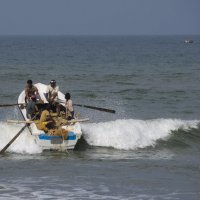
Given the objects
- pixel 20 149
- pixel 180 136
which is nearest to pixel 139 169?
pixel 20 149

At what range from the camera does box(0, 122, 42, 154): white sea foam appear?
21536mm

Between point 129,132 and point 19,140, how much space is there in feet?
13.7

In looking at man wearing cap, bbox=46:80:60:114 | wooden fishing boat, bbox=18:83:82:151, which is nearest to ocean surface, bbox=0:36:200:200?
wooden fishing boat, bbox=18:83:82:151

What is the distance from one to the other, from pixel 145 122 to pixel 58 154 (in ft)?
19.9

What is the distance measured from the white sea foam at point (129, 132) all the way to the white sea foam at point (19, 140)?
7.74ft

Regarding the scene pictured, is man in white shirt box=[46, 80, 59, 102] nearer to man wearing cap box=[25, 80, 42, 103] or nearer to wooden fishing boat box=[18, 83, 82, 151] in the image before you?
man wearing cap box=[25, 80, 42, 103]

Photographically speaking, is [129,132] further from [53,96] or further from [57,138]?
[57,138]

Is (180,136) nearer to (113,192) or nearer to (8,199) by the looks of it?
(113,192)

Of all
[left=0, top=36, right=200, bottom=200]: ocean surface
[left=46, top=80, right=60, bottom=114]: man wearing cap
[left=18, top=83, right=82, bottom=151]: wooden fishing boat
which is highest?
[left=46, top=80, right=60, bottom=114]: man wearing cap

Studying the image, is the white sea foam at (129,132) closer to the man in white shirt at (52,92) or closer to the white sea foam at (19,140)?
the man in white shirt at (52,92)

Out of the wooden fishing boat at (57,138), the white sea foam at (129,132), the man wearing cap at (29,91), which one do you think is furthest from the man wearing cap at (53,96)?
the wooden fishing boat at (57,138)

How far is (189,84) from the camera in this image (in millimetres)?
41625

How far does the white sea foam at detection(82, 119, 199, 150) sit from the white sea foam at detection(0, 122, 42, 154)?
236 centimetres

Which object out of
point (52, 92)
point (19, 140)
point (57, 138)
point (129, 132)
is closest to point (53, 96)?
point (52, 92)
